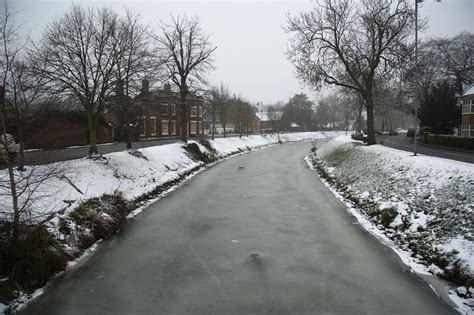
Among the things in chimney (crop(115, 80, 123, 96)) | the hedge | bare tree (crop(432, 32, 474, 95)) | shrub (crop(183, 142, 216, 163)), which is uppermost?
bare tree (crop(432, 32, 474, 95))

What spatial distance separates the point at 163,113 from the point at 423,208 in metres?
14.5

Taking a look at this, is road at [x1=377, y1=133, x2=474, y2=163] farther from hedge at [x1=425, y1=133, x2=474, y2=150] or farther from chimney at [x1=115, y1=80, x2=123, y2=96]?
chimney at [x1=115, y1=80, x2=123, y2=96]

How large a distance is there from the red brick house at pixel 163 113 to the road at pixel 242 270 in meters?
6.57

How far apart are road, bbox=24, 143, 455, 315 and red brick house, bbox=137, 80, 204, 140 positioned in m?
6.57

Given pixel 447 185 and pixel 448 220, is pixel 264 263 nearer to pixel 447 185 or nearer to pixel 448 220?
pixel 448 220

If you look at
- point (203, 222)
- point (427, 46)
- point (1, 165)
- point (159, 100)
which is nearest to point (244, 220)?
point (203, 222)

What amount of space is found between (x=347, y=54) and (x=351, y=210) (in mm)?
15708

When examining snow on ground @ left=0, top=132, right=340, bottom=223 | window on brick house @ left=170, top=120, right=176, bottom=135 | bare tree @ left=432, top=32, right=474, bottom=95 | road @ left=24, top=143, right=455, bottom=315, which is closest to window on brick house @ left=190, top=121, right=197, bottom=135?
window on brick house @ left=170, top=120, right=176, bottom=135

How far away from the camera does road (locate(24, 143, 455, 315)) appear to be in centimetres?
611

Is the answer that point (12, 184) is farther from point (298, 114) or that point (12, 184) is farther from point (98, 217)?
point (298, 114)

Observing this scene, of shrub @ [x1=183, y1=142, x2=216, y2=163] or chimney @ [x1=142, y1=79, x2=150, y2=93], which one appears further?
shrub @ [x1=183, y1=142, x2=216, y2=163]

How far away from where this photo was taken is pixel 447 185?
9859 millimetres

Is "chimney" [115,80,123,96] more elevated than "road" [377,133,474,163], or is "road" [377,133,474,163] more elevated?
"chimney" [115,80,123,96]

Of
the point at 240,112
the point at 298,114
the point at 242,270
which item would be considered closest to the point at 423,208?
the point at 242,270
